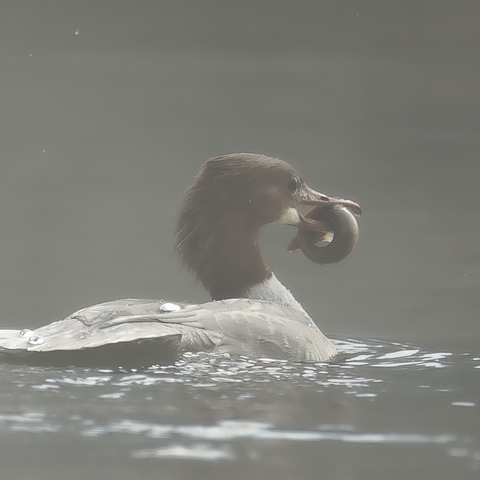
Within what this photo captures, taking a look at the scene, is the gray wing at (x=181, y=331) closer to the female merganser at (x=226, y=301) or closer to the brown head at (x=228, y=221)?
the female merganser at (x=226, y=301)

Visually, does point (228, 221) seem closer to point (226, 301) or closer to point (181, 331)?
point (226, 301)

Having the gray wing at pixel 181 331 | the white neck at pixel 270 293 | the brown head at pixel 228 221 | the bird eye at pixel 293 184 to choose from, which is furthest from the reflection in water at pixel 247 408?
the bird eye at pixel 293 184

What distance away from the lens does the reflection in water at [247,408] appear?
2.57m

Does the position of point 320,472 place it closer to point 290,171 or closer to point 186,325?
point 186,325

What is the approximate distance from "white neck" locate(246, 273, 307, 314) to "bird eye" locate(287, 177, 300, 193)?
327mm

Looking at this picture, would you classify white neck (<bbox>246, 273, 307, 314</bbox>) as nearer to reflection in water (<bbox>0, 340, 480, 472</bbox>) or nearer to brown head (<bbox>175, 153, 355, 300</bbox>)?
brown head (<bbox>175, 153, 355, 300</bbox>)

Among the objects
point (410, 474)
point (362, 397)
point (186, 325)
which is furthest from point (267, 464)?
point (186, 325)

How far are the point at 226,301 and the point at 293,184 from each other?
66 centimetres

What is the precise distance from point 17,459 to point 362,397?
1031mm

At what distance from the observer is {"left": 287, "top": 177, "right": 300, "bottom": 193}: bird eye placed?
3980 mm

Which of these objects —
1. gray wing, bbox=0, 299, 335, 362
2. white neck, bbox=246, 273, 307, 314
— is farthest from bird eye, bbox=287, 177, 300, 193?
gray wing, bbox=0, 299, 335, 362

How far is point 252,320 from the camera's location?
3396 mm

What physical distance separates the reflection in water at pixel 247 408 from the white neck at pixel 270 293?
1.35 ft

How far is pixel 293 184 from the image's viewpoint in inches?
157
